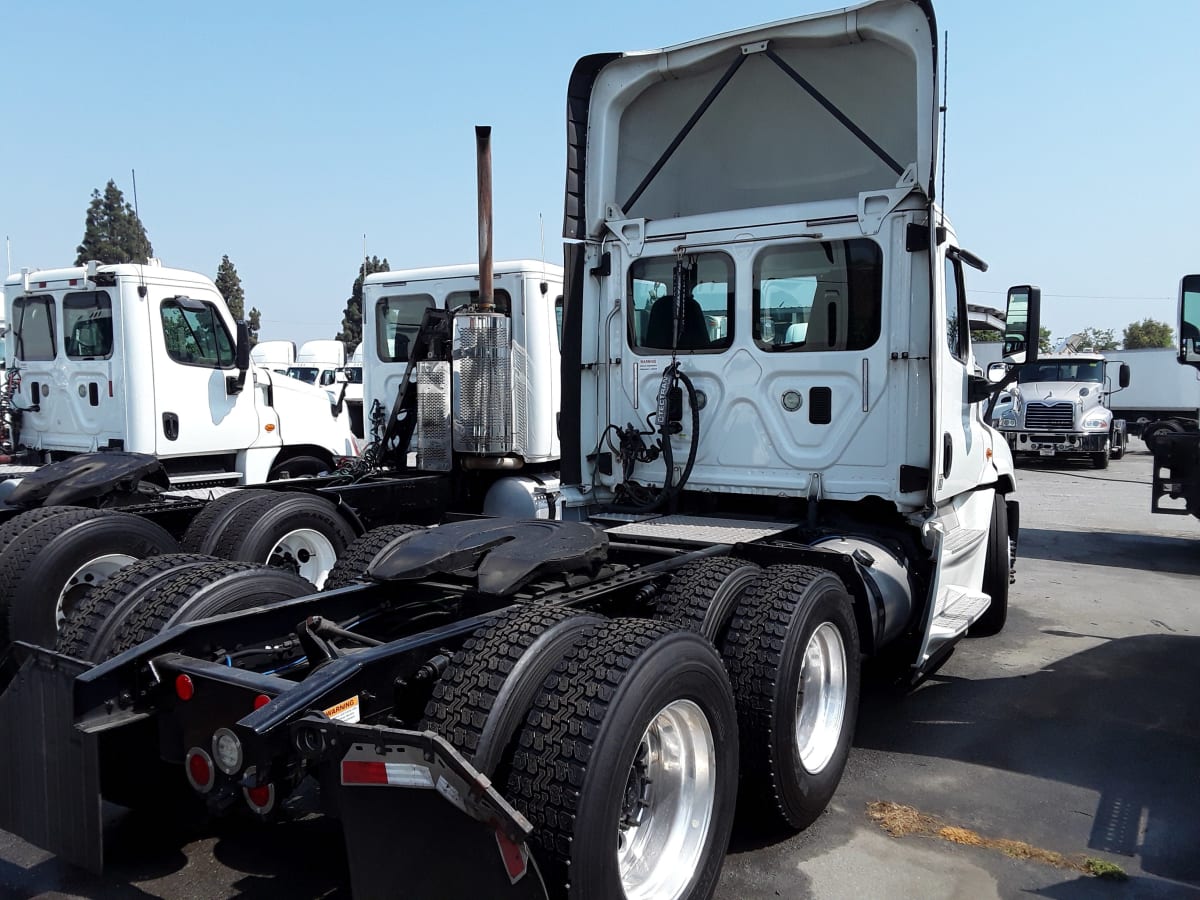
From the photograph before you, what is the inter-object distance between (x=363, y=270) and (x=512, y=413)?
11.0 ft

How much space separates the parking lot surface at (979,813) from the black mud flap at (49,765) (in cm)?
76

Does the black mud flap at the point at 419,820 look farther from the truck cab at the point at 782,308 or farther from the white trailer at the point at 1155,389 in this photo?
the white trailer at the point at 1155,389

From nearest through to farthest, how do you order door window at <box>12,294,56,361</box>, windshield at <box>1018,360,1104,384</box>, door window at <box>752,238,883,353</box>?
door window at <box>752,238,883,353</box> → door window at <box>12,294,56,361</box> → windshield at <box>1018,360,1104,384</box>

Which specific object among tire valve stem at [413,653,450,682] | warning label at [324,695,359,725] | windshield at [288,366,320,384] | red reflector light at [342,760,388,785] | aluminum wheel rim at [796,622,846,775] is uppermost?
windshield at [288,366,320,384]

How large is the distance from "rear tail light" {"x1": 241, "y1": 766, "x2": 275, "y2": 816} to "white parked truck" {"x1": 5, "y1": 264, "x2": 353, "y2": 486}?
5943 millimetres

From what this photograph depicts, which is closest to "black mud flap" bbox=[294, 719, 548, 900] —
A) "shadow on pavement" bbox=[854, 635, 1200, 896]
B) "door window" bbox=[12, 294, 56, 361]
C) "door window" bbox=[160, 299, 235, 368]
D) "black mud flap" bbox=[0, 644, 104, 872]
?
"black mud flap" bbox=[0, 644, 104, 872]

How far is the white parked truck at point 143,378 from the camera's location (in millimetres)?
8094

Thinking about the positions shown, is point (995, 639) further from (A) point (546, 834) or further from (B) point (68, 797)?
(B) point (68, 797)

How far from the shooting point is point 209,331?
28.3 ft

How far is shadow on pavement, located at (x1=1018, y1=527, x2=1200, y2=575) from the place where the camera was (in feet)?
33.6

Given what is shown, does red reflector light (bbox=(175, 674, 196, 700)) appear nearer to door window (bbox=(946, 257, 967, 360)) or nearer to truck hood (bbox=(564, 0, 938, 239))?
truck hood (bbox=(564, 0, 938, 239))

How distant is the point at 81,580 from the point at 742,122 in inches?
188

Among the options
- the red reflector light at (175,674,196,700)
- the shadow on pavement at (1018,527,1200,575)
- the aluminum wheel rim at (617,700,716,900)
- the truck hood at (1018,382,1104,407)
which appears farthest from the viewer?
the truck hood at (1018,382,1104,407)

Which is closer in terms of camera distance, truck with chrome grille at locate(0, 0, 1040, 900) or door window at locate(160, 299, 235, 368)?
Result: truck with chrome grille at locate(0, 0, 1040, 900)
